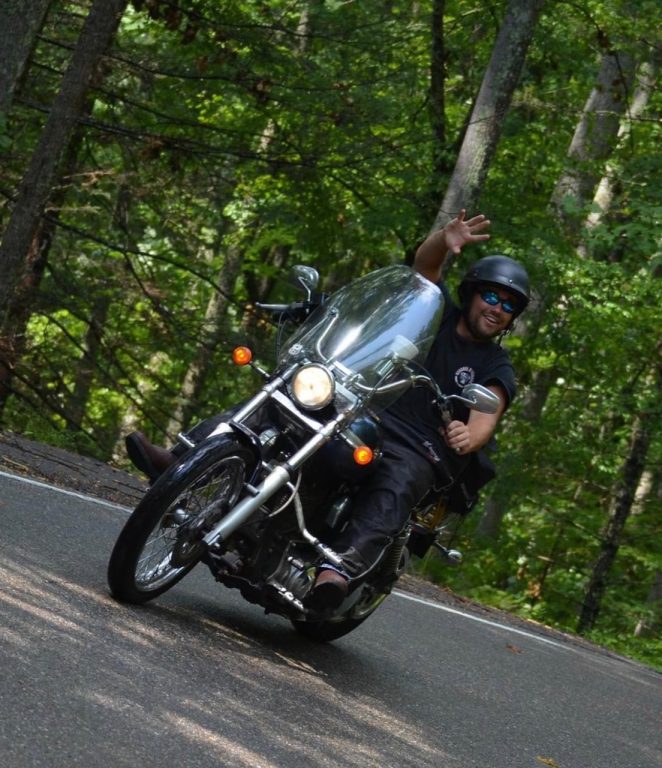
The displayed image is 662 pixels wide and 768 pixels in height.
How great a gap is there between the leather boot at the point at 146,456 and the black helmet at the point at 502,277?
1.74m

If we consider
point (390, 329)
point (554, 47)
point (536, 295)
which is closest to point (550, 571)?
point (536, 295)

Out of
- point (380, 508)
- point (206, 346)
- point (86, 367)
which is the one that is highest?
point (380, 508)

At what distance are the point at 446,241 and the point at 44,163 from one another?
9.20 m

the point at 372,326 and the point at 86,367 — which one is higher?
the point at 372,326

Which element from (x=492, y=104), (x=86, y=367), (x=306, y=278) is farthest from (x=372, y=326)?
(x=86, y=367)

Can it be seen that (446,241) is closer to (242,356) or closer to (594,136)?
(242,356)

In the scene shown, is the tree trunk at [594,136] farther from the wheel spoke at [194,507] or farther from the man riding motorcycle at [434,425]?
the wheel spoke at [194,507]

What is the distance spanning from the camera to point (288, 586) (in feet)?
22.4

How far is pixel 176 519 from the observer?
6605 mm

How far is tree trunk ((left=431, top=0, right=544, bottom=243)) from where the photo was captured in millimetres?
16922

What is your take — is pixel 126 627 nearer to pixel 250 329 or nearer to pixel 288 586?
pixel 288 586

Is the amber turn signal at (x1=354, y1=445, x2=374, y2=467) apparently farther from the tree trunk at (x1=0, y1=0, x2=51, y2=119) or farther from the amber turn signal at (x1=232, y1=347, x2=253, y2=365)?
the tree trunk at (x1=0, y1=0, x2=51, y2=119)

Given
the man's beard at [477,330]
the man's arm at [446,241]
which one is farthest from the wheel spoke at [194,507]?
the man's arm at [446,241]

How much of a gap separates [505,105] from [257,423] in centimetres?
1096
